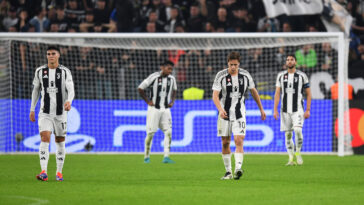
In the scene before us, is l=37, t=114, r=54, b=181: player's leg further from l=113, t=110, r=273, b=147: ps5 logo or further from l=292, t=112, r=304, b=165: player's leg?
l=113, t=110, r=273, b=147: ps5 logo

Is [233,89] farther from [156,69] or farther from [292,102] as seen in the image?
[156,69]

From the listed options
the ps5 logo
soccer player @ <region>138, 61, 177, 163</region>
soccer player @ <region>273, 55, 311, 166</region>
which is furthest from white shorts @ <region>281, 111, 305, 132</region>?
the ps5 logo

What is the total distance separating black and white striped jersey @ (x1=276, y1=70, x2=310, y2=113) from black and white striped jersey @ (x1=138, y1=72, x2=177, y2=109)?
2.69 metres

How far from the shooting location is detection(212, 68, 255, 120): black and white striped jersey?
421 inches

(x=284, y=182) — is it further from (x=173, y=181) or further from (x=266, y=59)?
(x=266, y=59)

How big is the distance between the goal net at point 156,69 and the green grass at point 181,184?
10.5 feet

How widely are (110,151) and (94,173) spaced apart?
6794 mm

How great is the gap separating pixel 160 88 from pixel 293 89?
3.10m

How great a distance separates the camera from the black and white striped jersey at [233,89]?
1070 centimetres

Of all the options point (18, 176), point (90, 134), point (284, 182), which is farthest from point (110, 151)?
point (284, 182)

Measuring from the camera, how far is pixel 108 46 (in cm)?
1967

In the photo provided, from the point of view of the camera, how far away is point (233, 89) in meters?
10.8

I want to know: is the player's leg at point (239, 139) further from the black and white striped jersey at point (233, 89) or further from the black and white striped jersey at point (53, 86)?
the black and white striped jersey at point (53, 86)

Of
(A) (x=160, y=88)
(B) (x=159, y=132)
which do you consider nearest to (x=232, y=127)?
(A) (x=160, y=88)
